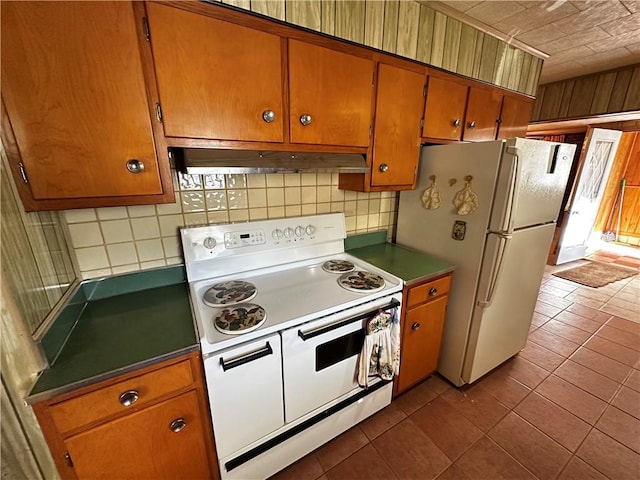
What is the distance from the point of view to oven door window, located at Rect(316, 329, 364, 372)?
48.4 inches

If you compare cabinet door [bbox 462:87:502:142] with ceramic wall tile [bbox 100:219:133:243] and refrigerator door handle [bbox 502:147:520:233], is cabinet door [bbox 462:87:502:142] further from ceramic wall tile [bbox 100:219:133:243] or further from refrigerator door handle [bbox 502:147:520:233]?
ceramic wall tile [bbox 100:219:133:243]

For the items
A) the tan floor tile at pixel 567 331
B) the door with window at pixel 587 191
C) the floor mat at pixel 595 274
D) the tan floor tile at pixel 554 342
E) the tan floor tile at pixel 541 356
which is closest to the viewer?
the tan floor tile at pixel 541 356

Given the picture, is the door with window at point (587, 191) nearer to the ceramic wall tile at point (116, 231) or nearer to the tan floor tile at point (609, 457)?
the tan floor tile at point (609, 457)

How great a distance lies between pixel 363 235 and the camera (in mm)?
1995

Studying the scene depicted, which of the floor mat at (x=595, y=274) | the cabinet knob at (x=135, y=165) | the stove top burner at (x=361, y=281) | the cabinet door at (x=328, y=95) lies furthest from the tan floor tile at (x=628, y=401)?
the cabinet knob at (x=135, y=165)

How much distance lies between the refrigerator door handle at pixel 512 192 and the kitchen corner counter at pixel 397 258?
0.38m

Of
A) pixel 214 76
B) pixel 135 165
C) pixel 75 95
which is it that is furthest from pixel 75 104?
pixel 214 76

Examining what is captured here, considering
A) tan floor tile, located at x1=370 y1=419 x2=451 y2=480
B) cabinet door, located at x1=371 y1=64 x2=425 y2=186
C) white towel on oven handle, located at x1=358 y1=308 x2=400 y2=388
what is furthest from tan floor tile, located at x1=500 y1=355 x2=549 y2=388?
cabinet door, located at x1=371 y1=64 x2=425 y2=186

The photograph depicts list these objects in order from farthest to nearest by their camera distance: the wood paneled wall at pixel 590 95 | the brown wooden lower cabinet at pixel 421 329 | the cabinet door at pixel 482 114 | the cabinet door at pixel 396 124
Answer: the wood paneled wall at pixel 590 95, the cabinet door at pixel 482 114, the brown wooden lower cabinet at pixel 421 329, the cabinet door at pixel 396 124

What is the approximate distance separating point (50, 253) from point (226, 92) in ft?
2.92

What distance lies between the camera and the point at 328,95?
127cm

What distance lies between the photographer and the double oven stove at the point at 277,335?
1.05m

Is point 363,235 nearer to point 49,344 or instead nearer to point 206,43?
point 206,43

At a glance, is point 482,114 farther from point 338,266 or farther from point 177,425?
point 177,425
